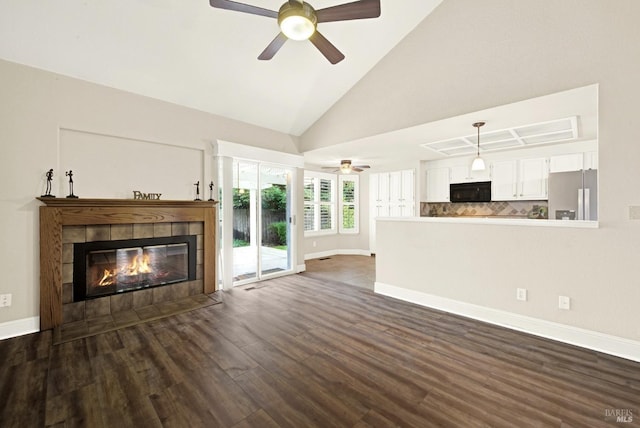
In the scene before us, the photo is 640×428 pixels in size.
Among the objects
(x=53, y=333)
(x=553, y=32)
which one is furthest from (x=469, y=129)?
(x=53, y=333)

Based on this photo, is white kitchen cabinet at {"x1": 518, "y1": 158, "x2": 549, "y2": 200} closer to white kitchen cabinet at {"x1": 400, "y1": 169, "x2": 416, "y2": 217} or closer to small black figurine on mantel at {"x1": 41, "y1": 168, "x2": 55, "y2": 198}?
white kitchen cabinet at {"x1": 400, "y1": 169, "x2": 416, "y2": 217}

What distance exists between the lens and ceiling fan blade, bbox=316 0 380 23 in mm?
2291

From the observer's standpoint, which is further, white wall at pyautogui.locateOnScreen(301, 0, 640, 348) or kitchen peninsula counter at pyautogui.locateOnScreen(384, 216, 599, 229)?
kitchen peninsula counter at pyautogui.locateOnScreen(384, 216, 599, 229)

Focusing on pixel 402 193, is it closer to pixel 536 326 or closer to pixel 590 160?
pixel 590 160

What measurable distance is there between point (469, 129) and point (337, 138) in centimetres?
216

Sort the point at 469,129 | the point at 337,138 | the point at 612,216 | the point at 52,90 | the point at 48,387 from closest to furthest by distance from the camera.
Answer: the point at 48,387
the point at 612,216
the point at 52,90
the point at 469,129
the point at 337,138

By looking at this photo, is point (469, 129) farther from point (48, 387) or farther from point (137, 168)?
point (48, 387)

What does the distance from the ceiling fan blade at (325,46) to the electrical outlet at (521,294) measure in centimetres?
331

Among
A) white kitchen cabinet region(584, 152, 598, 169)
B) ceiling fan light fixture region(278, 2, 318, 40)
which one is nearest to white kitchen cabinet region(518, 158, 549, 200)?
white kitchen cabinet region(584, 152, 598, 169)

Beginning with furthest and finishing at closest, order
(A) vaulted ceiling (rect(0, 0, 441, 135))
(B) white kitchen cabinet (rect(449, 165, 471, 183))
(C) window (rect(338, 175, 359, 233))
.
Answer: (C) window (rect(338, 175, 359, 233)) → (B) white kitchen cabinet (rect(449, 165, 471, 183)) → (A) vaulted ceiling (rect(0, 0, 441, 135))

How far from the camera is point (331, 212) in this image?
812 cm

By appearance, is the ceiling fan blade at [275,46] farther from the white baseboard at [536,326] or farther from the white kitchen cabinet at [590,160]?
the white kitchen cabinet at [590,160]

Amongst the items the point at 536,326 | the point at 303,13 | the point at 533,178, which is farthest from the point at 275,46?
the point at 533,178

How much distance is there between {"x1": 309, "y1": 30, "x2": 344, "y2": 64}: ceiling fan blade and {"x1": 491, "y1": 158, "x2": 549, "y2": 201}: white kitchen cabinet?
4.74 meters
